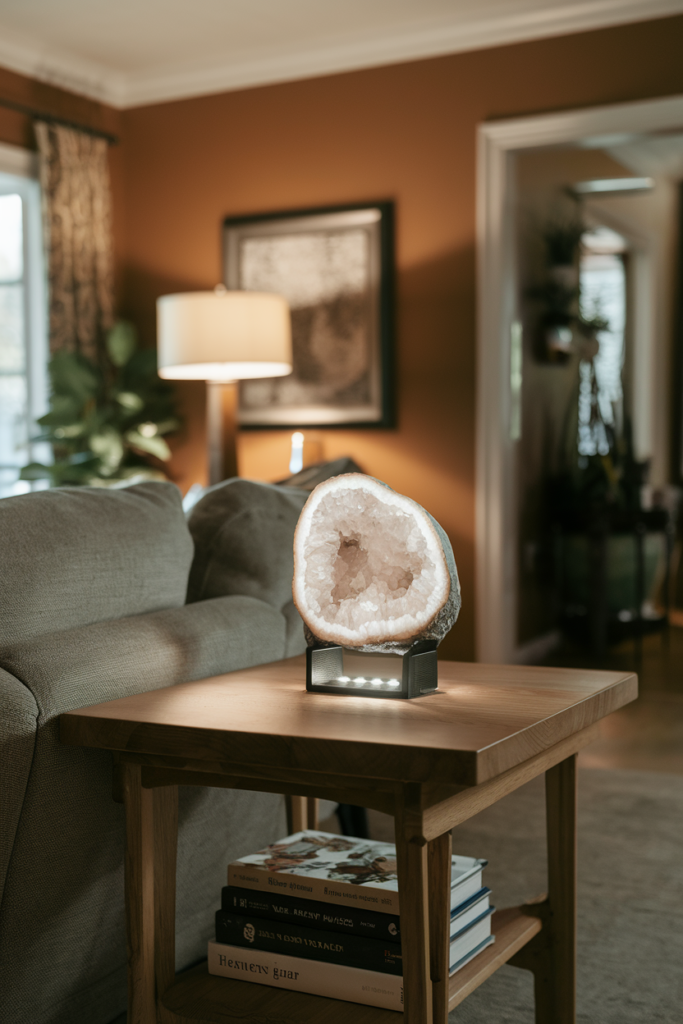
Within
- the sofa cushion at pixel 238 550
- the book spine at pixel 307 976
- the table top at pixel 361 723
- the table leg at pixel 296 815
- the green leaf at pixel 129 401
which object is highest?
the green leaf at pixel 129 401

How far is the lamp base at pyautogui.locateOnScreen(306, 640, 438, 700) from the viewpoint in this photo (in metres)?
1.26

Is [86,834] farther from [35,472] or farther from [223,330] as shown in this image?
[35,472]

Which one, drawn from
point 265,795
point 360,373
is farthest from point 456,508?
point 265,795

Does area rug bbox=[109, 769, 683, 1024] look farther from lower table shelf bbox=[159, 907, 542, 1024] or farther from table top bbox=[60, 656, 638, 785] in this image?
table top bbox=[60, 656, 638, 785]

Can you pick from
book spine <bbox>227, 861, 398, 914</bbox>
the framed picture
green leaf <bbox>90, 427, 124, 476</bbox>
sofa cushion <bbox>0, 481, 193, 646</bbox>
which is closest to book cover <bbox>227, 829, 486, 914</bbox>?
book spine <bbox>227, 861, 398, 914</bbox>

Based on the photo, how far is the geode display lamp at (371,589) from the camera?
128 cm

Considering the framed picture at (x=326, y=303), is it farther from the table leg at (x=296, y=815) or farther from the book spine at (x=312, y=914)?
the book spine at (x=312, y=914)

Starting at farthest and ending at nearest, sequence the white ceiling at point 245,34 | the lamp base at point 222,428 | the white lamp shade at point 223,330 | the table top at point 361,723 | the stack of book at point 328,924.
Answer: the white ceiling at point 245,34 → the lamp base at point 222,428 → the white lamp shade at point 223,330 → the stack of book at point 328,924 → the table top at point 361,723

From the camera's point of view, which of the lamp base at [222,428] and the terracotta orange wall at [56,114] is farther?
the terracotta orange wall at [56,114]

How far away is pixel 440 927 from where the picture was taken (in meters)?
1.16

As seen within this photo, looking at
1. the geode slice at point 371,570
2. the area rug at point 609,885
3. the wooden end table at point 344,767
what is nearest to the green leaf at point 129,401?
the area rug at point 609,885

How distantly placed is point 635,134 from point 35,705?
141 inches

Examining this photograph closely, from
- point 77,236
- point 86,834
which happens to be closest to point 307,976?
point 86,834

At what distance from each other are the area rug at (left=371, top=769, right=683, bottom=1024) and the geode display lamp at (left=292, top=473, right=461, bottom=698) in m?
0.80
